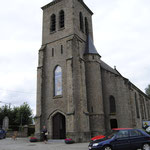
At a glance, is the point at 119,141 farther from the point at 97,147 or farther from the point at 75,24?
the point at 75,24

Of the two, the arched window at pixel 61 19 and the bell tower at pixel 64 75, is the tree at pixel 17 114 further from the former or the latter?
the arched window at pixel 61 19

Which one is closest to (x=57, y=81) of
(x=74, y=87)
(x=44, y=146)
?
(x=74, y=87)

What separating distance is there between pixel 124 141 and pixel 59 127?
12.5m

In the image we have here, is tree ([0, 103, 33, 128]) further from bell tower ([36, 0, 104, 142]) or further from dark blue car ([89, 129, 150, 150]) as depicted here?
dark blue car ([89, 129, 150, 150])

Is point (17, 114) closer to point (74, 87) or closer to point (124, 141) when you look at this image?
point (74, 87)

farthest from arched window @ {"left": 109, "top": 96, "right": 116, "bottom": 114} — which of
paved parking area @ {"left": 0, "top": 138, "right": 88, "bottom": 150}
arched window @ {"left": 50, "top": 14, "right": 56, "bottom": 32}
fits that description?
arched window @ {"left": 50, "top": 14, "right": 56, "bottom": 32}

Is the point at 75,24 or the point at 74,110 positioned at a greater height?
the point at 75,24

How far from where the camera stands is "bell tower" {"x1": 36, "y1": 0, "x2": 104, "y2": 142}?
20391mm

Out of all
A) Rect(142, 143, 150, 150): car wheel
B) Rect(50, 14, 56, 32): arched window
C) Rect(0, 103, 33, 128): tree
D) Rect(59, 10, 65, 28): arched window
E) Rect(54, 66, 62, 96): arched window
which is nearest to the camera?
Rect(142, 143, 150, 150): car wheel

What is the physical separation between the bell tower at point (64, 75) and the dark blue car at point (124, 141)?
9.01 metres

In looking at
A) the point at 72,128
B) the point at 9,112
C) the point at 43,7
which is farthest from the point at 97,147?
the point at 9,112

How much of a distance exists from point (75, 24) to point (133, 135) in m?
18.0

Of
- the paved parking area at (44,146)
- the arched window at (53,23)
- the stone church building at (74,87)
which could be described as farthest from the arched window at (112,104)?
the arched window at (53,23)

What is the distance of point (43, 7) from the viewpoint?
94.5ft
